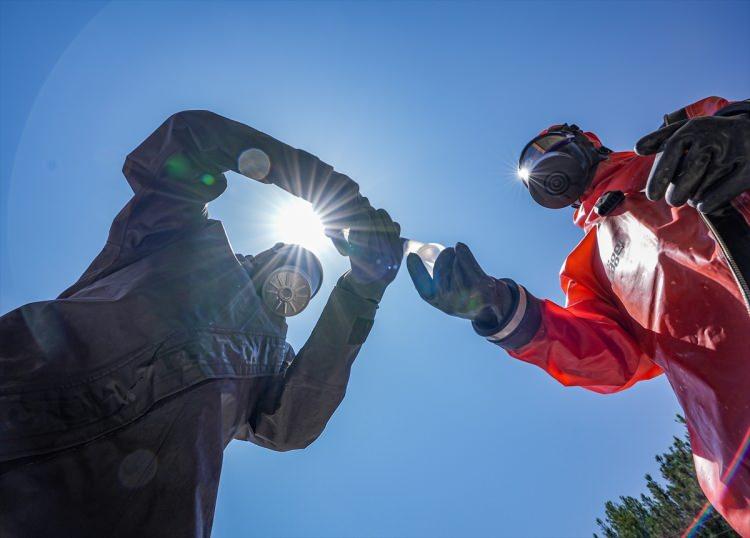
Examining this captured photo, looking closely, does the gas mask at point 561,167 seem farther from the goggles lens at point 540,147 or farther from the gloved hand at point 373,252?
the gloved hand at point 373,252

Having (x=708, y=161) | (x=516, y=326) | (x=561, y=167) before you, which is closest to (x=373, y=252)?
(x=516, y=326)

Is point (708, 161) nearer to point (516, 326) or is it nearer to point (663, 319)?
point (663, 319)

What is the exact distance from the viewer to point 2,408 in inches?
49.9

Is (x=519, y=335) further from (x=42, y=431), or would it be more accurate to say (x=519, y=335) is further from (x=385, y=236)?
(x=42, y=431)

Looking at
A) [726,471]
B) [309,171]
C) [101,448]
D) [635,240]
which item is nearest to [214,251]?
[309,171]

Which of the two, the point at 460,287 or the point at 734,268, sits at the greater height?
the point at 460,287

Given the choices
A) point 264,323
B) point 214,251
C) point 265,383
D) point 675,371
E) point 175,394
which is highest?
point 214,251

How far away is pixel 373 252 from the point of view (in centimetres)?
210

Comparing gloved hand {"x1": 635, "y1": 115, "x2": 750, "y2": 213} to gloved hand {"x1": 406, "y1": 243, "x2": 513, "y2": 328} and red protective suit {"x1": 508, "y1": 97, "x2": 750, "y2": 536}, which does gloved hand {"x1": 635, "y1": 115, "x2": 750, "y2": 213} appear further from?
gloved hand {"x1": 406, "y1": 243, "x2": 513, "y2": 328}

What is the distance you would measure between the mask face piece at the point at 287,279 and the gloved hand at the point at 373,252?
1.25ft

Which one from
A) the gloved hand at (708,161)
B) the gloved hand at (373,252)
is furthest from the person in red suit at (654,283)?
the gloved hand at (373,252)

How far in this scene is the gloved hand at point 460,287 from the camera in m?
2.59

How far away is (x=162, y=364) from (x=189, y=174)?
3.34 feet

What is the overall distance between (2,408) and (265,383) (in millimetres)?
1175
